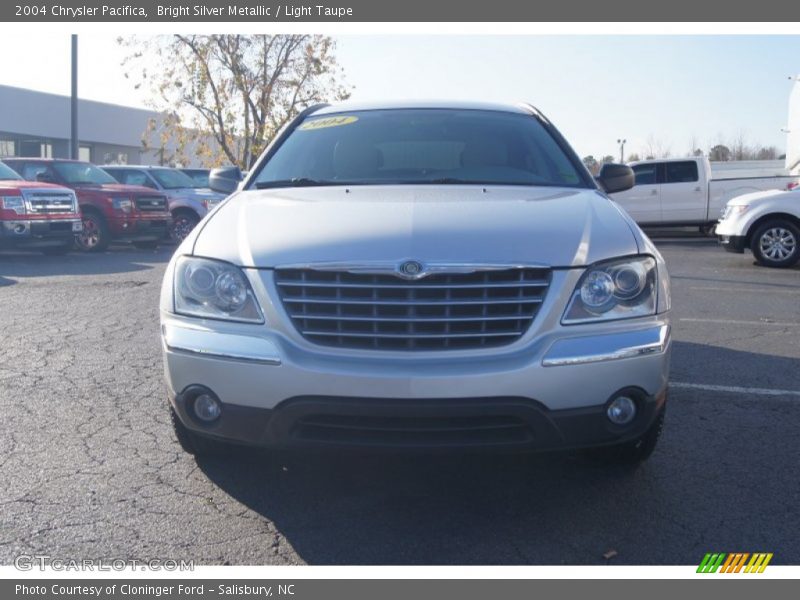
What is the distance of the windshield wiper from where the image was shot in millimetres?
4570

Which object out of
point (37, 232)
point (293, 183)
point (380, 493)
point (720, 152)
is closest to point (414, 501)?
point (380, 493)

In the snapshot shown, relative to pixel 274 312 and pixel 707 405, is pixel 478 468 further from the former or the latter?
pixel 707 405

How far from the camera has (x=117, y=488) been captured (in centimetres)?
384

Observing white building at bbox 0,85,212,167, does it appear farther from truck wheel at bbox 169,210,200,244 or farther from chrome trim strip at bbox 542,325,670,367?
chrome trim strip at bbox 542,325,670,367

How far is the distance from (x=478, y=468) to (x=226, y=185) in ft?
7.74

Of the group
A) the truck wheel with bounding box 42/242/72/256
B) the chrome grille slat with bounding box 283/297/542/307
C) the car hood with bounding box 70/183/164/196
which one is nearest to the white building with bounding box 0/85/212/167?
the car hood with bounding box 70/183/164/196

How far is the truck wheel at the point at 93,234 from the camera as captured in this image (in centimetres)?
1634

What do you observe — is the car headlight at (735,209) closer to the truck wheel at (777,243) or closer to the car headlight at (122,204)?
the truck wheel at (777,243)

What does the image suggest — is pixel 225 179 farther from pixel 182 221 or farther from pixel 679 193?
pixel 679 193

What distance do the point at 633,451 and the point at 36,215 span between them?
12.8 m

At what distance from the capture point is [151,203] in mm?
16859

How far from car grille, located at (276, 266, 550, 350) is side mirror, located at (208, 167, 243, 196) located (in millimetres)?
2110

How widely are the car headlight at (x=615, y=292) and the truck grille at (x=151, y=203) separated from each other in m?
14.3
